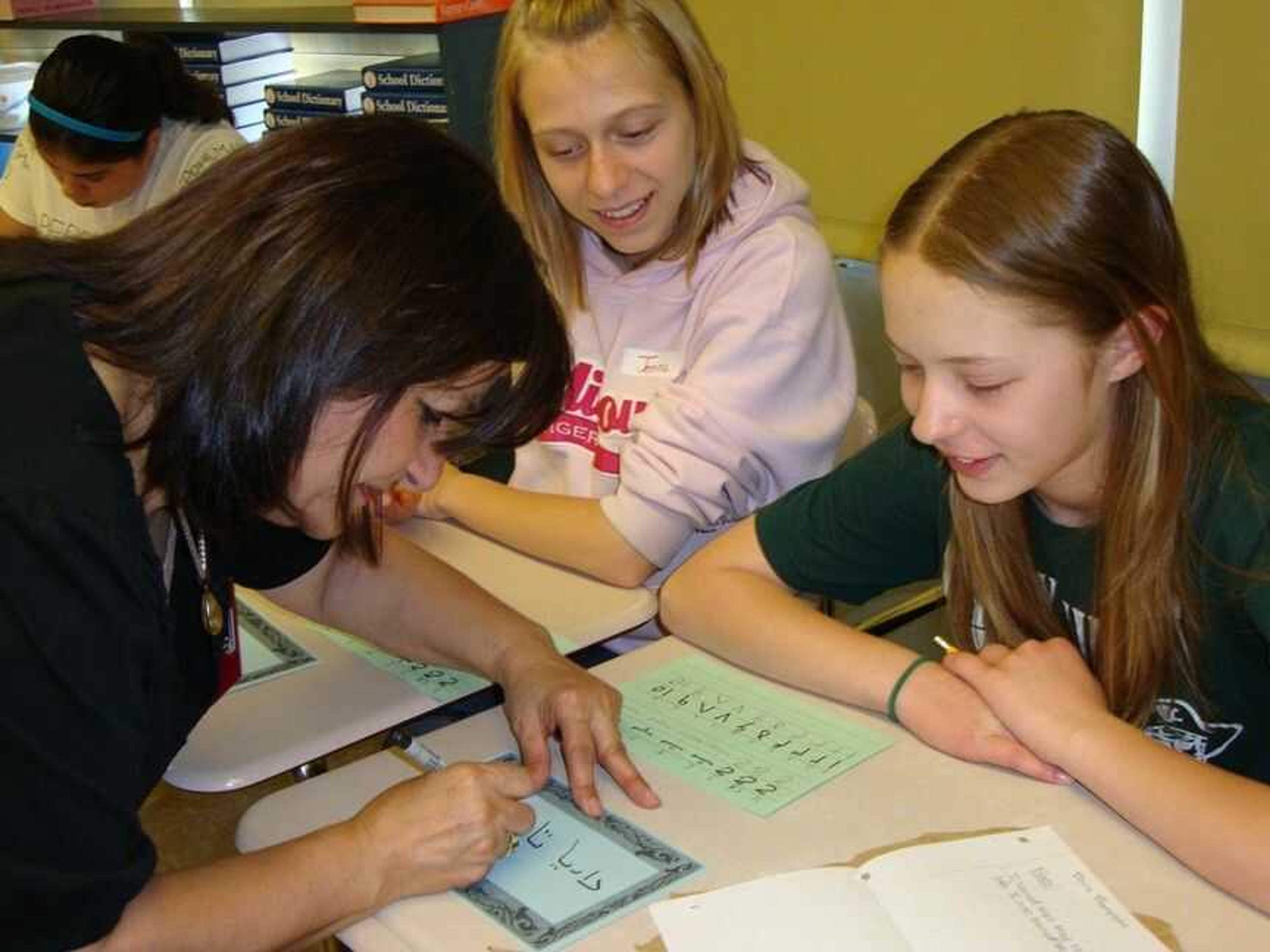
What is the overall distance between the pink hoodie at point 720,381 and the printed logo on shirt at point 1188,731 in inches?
23.6

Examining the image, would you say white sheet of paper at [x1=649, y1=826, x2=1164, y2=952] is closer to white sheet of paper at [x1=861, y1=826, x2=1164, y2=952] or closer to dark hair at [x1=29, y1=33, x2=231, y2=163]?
white sheet of paper at [x1=861, y1=826, x2=1164, y2=952]

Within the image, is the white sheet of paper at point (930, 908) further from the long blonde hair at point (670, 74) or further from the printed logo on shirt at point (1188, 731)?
the long blonde hair at point (670, 74)

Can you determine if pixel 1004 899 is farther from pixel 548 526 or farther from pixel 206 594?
pixel 548 526

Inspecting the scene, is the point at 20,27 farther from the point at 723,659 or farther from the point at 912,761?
the point at 912,761

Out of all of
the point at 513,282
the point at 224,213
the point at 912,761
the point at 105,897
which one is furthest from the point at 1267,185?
the point at 105,897

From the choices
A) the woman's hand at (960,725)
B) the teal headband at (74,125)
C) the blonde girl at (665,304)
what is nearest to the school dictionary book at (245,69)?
the teal headband at (74,125)

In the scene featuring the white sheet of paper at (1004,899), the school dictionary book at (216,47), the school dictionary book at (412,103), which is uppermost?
the school dictionary book at (216,47)

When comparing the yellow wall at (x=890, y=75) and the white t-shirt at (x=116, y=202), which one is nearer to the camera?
the yellow wall at (x=890, y=75)

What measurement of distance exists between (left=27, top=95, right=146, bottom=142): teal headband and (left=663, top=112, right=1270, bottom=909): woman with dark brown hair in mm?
2317

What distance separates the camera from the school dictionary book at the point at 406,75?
10.1 feet

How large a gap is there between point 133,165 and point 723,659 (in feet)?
7.55

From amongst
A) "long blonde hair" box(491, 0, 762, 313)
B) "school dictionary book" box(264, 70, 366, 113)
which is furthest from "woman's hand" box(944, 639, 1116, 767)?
"school dictionary book" box(264, 70, 366, 113)

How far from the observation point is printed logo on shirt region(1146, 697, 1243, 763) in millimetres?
1234

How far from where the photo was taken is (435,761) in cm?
124
